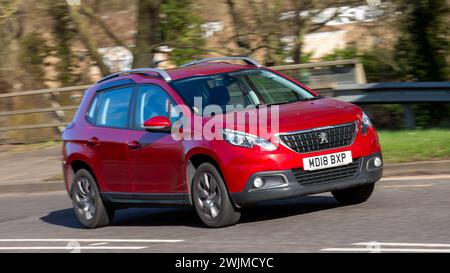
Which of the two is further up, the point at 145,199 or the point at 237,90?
the point at 237,90

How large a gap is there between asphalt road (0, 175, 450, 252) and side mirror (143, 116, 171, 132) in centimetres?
108

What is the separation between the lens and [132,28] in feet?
82.0

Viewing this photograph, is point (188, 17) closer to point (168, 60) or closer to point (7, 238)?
point (168, 60)

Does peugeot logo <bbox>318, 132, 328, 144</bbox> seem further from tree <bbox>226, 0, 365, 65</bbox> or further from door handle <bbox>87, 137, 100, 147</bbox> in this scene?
tree <bbox>226, 0, 365, 65</bbox>

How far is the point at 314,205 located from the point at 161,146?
1938 mm

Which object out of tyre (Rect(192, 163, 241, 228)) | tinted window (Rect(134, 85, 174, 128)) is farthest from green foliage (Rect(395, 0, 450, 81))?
tyre (Rect(192, 163, 241, 228))

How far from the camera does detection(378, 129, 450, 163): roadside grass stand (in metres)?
13.1

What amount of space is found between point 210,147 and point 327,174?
1177 mm

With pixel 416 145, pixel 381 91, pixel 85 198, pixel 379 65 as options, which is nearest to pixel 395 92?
pixel 381 91

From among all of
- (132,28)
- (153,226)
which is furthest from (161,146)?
(132,28)

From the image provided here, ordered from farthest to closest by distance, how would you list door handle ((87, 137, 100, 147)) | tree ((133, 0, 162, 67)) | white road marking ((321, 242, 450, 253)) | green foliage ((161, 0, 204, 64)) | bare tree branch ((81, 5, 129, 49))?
green foliage ((161, 0, 204, 64)) → bare tree branch ((81, 5, 129, 49)) → tree ((133, 0, 162, 67)) → door handle ((87, 137, 100, 147)) → white road marking ((321, 242, 450, 253))

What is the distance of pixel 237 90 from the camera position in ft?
34.2

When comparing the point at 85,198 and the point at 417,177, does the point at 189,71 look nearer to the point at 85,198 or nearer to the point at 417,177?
the point at 85,198

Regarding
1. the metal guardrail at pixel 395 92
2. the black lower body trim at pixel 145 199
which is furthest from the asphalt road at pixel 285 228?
the metal guardrail at pixel 395 92
